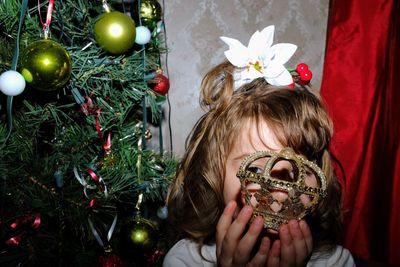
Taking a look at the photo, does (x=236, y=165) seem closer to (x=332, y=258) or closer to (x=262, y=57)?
(x=262, y=57)

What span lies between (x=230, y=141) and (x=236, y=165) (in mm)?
70

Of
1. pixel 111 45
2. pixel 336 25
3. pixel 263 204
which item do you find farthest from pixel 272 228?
pixel 336 25

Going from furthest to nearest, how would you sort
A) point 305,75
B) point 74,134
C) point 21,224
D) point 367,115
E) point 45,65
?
point 367,115 → point 305,75 → point 74,134 → point 21,224 → point 45,65

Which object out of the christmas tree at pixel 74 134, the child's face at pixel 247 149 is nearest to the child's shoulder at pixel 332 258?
the child's face at pixel 247 149

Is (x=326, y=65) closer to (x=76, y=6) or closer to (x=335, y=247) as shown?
(x=335, y=247)

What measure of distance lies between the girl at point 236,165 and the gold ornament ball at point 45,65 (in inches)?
16.9

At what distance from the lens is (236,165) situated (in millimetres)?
893

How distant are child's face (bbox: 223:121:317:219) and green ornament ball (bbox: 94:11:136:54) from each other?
1.18 ft

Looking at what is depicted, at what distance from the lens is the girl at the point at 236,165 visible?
77cm

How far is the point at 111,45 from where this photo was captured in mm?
820

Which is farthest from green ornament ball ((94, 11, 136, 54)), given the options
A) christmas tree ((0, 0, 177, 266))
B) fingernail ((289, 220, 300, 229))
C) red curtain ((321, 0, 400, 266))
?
red curtain ((321, 0, 400, 266))

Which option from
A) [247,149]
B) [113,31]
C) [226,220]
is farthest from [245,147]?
[113,31]

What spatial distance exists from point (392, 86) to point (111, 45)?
1072 mm

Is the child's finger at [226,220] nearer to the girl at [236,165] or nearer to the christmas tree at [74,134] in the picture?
the girl at [236,165]
